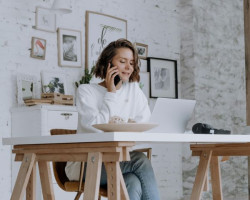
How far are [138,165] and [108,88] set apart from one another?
0.61 meters

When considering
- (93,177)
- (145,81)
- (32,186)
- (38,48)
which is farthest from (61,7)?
(93,177)

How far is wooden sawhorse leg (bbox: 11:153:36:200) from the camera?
108 inches

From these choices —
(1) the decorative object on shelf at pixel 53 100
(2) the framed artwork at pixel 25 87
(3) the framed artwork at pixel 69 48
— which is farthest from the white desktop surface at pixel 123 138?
(3) the framed artwork at pixel 69 48

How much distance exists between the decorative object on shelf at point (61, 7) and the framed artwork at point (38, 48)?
0.38 metres

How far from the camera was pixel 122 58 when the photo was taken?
350 cm

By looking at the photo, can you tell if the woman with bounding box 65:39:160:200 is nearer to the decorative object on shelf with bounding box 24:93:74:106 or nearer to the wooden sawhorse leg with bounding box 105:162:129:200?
the wooden sawhorse leg with bounding box 105:162:129:200

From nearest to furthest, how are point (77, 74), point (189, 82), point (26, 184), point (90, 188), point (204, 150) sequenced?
point (90, 188)
point (26, 184)
point (204, 150)
point (77, 74)
point (189, 82)

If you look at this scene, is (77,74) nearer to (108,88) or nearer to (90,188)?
(108,88)

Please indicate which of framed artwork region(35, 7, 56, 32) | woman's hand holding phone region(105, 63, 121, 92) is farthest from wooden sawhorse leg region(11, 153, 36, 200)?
framed artwork region(35, 7, 56, 32)

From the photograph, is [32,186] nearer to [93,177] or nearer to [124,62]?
[93,177]

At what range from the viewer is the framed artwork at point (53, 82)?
5332 millimetres

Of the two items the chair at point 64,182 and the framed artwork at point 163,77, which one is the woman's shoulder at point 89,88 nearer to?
the chair at point 64,182

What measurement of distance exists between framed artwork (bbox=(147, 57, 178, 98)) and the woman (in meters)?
2.92

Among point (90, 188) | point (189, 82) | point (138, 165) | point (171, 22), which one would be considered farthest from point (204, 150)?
point (171, 22)
